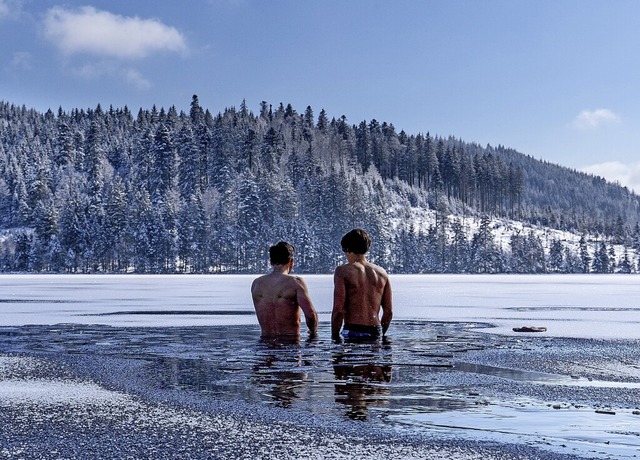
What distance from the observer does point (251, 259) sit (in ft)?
493

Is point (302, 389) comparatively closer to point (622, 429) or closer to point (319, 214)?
point (622, 429)

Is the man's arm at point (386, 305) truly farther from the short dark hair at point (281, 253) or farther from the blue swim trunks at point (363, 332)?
the short dark hair at point (281, 253)

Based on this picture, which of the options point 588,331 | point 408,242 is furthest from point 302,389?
point 408,242

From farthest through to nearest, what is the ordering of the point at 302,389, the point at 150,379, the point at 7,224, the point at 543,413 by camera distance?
the point at 7,224
the point at 150,379
the point at 302,389
the point at 543,413

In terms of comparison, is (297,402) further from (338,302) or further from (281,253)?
(281,253)

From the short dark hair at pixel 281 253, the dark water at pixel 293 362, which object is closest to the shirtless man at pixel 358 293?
the dark water at pixel 293 362

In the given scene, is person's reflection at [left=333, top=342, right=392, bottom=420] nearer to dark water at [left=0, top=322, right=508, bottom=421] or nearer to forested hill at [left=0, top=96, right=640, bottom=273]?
dark water at [left=0, top=322, right=508, bottom=421]

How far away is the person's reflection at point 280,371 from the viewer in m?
7.49

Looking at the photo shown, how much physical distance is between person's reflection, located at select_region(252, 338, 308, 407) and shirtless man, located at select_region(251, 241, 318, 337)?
300 millimetres

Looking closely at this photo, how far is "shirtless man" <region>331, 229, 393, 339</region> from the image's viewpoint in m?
11.7

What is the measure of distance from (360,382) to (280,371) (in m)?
1.34

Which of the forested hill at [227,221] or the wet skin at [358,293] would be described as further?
the forested hill at [227,221]

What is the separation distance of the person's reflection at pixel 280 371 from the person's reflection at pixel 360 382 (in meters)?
0.45

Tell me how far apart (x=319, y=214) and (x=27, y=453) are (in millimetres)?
161824
